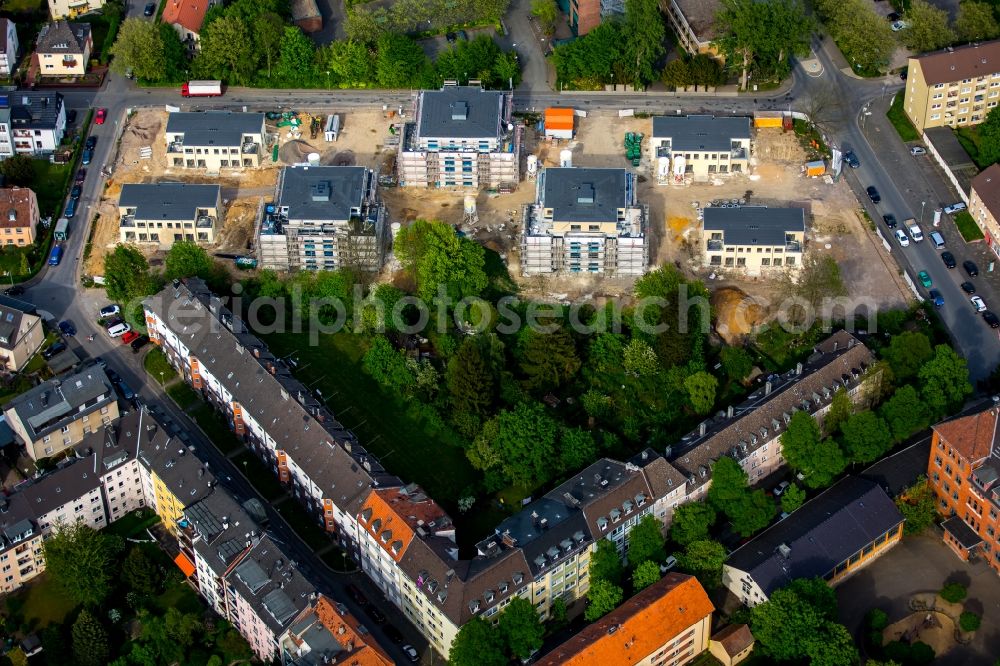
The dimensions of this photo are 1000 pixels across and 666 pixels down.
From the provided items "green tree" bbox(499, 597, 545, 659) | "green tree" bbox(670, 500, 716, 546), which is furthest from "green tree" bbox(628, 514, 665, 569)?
"green tree" bbox(499, 597, 545, 659)

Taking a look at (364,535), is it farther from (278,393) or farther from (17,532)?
(17,532)

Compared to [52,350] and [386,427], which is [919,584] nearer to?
[386,427]

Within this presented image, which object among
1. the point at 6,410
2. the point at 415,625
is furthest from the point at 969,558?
the point at 6,410

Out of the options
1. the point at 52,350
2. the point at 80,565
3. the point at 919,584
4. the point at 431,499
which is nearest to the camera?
the point at 80,565

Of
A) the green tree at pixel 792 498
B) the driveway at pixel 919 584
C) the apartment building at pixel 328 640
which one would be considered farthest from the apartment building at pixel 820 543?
the apartment building at pixel 328 640

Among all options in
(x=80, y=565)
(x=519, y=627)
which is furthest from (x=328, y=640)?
(x=80, y=565)
